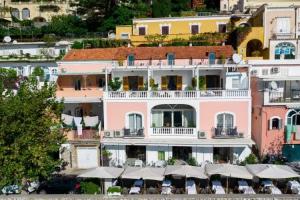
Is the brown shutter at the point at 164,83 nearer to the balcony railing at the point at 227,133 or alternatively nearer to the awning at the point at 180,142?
the awning at the point at 180,142

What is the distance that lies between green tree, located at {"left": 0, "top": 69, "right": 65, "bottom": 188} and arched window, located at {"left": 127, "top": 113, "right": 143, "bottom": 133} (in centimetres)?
786

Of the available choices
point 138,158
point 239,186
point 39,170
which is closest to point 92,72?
point 138,158

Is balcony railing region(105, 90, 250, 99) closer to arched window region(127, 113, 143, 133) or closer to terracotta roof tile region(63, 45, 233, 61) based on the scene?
arched window region(127, 113, 143, 133)

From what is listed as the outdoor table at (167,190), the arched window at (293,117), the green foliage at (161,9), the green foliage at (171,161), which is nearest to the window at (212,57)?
the arched window at (293,117)

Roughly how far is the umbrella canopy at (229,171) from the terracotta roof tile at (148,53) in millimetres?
12248

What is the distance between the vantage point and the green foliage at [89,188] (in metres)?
23.2

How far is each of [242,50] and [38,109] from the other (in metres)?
25.4

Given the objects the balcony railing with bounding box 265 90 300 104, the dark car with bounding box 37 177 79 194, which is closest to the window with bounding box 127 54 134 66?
the balcony railing with bounding box 265 90 300 104

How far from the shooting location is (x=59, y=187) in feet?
81.5

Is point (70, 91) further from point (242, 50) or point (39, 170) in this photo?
point (242, 50)

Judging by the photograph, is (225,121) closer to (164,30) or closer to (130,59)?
(130,59)

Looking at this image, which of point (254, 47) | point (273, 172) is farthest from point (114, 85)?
point (254, 47)

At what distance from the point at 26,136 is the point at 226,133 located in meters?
14.4

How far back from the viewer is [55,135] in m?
22.2
